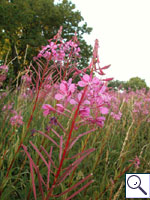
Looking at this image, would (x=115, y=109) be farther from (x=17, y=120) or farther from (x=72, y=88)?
(x=72, y=88)

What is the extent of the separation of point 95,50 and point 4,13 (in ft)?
57.7

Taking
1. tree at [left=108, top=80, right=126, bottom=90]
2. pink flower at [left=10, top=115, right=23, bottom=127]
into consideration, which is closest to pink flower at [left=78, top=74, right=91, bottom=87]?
pink flower at [left=10, top=115, right=23, bottom=127]

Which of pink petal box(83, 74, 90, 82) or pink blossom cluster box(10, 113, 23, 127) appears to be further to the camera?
pink blossom cluster box(10, 113, 23, 127)

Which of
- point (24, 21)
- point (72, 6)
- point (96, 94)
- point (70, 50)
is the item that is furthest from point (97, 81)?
point (72, 6)

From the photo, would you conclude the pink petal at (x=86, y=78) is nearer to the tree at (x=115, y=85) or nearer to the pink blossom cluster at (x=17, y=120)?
the pink blossom cluster at (x=17, y=120)

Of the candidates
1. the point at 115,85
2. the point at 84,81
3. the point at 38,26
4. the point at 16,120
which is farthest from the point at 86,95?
the point at 38,26

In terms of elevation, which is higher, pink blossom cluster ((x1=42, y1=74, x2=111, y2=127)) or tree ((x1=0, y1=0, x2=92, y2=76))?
tree ((x1=0, y1=0, x2=92, y2=76))

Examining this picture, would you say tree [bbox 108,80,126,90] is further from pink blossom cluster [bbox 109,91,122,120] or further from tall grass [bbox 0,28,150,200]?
tall grass [bbox 0,28,150,200]

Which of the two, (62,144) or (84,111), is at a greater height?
(84,111)

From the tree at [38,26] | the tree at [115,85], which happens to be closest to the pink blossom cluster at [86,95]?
the tree at [115,85]

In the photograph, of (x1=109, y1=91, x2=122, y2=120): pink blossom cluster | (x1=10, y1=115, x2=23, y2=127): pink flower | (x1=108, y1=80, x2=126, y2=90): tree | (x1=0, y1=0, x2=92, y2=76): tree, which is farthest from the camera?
(x1=0, y1=0, x2=92, y2=76): tree

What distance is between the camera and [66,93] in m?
1.03

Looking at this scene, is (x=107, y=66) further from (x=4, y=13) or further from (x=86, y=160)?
(x=4, y=13)

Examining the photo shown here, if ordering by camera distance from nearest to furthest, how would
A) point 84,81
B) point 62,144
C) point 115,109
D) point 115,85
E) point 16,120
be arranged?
1. point 84,81
2. point 62,144
3. point 16,120
4. point 115,109
5. point 115,85
